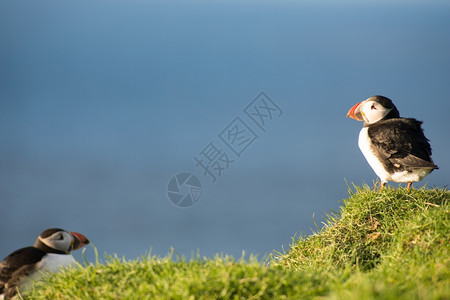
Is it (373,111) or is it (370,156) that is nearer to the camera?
(370,156)

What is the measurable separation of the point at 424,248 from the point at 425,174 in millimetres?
1247

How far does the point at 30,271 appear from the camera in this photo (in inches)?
120

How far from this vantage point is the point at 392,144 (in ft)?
13.7

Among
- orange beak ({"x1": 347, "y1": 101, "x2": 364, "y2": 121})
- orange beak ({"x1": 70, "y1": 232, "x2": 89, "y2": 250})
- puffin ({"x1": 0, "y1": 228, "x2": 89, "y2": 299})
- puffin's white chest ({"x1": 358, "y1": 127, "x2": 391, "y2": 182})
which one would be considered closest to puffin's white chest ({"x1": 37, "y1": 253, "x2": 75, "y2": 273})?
puffin ({"x1": 0, "y1": 228, "x2": 89, "y2": 299})

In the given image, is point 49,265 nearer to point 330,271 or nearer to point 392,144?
point 330,271

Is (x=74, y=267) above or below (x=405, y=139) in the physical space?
below

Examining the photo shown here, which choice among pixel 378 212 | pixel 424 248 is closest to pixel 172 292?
pixel 424 248

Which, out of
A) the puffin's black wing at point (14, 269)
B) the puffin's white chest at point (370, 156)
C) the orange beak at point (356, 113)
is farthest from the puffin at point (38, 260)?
the orange beak at point (356, 113)

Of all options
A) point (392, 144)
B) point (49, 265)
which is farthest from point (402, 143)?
point (49, 265)

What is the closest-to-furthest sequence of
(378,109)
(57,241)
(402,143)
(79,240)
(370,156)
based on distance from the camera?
1. (57,241)
2. (79,240)
3. (402,143)
4. (370,156)
5. (378,109)

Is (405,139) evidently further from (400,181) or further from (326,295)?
(326,295)

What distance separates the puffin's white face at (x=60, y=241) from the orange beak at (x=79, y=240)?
0.10 ft

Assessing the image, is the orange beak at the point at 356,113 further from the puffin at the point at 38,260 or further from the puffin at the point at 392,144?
the puffin at the point at 38,260

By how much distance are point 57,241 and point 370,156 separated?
269 cm
